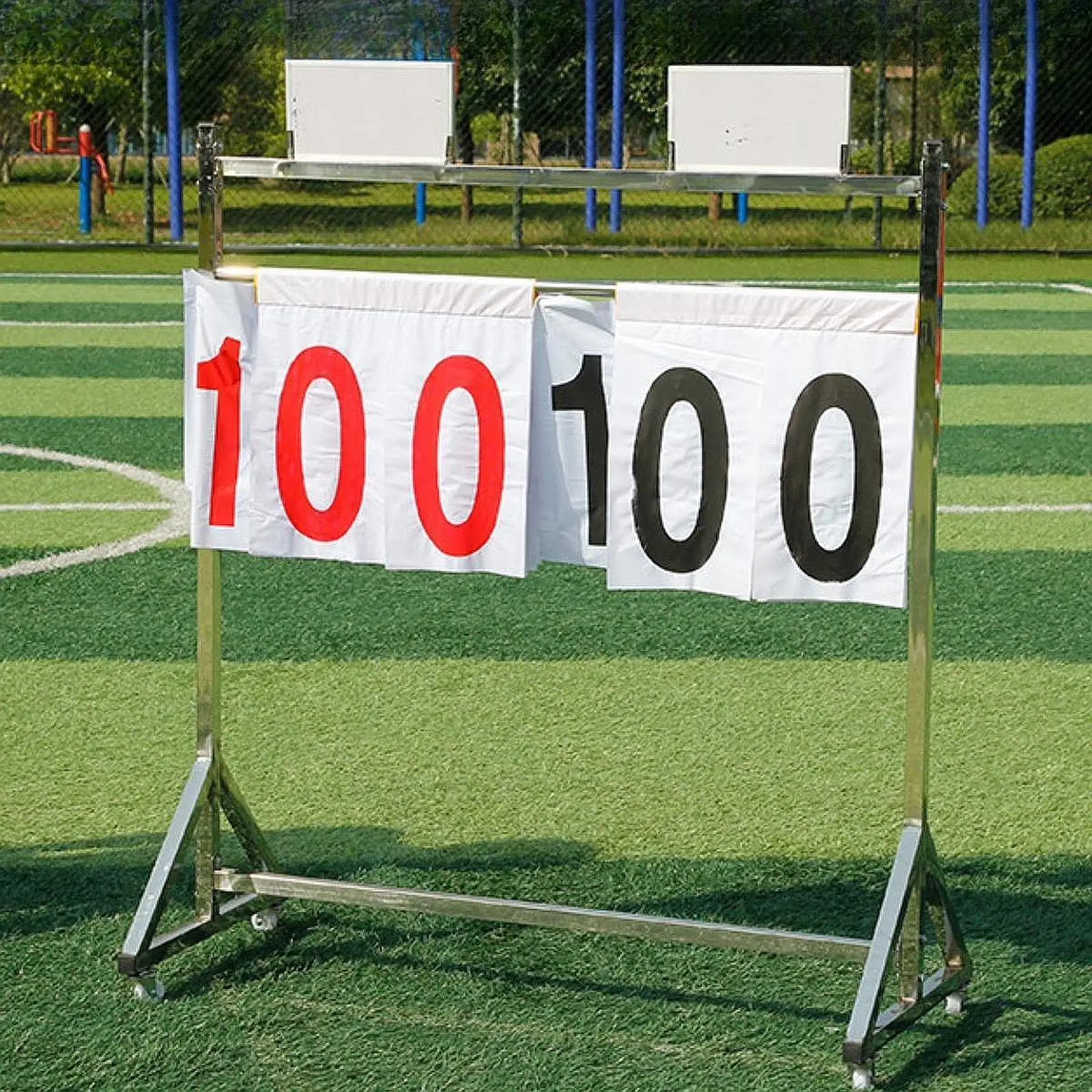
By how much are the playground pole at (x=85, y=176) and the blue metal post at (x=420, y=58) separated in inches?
115

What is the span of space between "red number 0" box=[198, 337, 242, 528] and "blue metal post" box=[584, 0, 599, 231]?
47.6 feet

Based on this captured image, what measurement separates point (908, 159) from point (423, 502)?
2039 centimetres

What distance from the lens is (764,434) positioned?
3080 mm

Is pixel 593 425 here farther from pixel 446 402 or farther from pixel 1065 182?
pixel 1065 182

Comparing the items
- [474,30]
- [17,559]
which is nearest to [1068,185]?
[474,30]

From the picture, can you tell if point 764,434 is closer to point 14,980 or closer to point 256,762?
point 14,980

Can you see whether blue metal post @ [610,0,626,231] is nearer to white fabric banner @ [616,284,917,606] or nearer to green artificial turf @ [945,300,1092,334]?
green artificial turf @ [945,300,1092,334]

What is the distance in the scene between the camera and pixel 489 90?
18781mm

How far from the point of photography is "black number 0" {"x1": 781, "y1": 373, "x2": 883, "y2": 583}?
303cm

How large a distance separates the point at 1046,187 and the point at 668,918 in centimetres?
1814

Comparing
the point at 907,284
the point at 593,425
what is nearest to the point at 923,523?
the point at 593,425

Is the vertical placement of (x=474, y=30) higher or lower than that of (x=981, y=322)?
higher

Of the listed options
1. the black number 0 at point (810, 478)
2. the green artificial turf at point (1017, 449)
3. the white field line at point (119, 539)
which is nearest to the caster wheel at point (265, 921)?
the black number 0 at point (810, 478)

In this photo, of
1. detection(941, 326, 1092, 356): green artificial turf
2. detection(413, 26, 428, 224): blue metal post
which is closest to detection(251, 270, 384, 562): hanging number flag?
detection(941, 326, 1092, 356): green artificial turf
